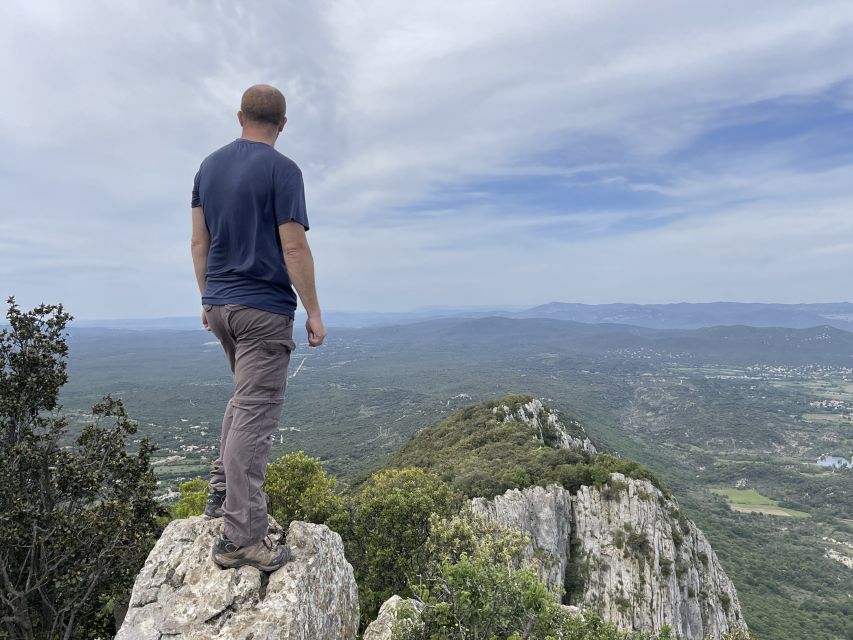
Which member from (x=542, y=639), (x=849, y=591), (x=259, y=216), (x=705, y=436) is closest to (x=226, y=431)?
(x=259, y=216)

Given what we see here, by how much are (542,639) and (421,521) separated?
11958 millimetres

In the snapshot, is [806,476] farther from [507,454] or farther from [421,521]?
[421,521]

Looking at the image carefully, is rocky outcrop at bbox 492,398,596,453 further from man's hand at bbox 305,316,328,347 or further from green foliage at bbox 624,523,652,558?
man's hand at bbox 305,316,328,347

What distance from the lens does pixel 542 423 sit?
61.2m

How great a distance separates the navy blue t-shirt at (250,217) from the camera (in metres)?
5.23

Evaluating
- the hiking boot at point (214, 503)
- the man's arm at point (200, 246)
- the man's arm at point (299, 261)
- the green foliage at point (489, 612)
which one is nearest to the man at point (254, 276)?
the man's arm at point (299, 261)

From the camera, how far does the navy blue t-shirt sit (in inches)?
206

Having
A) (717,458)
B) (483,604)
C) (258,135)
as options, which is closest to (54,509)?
(483,604)

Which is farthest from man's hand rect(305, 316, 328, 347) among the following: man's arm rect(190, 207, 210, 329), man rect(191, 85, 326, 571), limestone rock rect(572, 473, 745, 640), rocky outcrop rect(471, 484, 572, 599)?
limestone rock rect(572, 473, 745, 640)

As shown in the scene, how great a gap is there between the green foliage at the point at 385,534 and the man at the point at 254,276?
14209 mm

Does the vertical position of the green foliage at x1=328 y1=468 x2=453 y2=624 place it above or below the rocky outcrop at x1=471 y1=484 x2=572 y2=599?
above

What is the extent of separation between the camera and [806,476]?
135 metres

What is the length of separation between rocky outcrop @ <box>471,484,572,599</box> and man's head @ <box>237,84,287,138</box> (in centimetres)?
2828

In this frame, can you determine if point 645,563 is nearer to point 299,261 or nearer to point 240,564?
point 240,564
